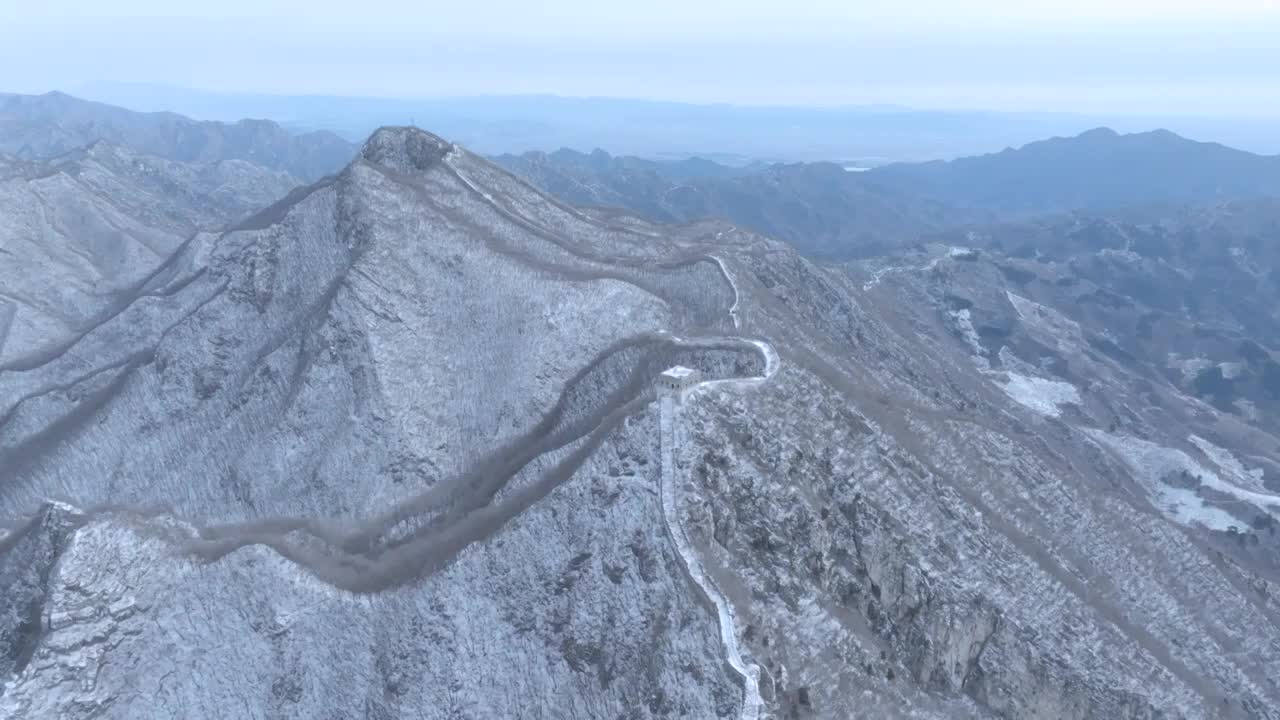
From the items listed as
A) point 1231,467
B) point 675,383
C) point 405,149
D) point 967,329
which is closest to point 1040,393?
point 967,329

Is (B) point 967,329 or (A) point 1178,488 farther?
(B) point 967,329

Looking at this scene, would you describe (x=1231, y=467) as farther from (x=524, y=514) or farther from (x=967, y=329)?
(x=524, y=514)

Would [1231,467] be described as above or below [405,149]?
below

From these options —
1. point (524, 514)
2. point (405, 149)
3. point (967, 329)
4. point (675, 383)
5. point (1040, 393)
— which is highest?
point (405, 149)

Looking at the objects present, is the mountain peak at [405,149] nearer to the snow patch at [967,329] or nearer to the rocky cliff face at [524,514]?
the rocky cliff face at [524,514]

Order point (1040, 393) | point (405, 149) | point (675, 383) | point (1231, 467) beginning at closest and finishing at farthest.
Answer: point (675, 383)
point (405, 149)
point (1231, 467)
point (1040, 393)

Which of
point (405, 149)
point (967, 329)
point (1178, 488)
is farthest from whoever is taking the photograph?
point (967, 329)
